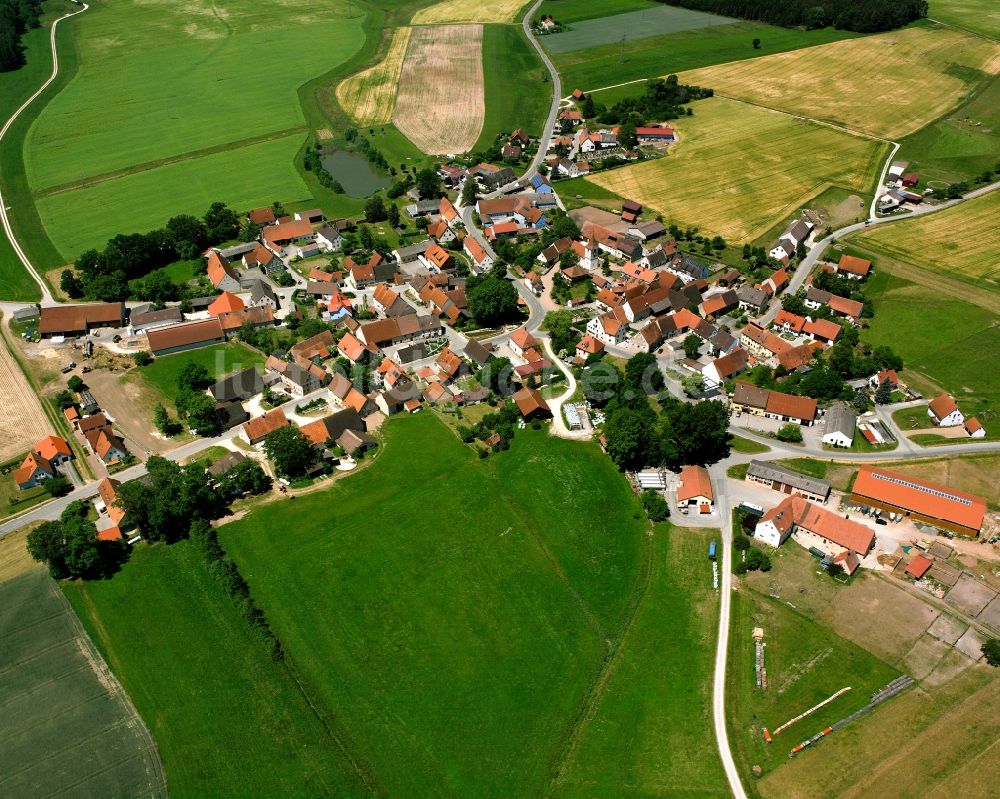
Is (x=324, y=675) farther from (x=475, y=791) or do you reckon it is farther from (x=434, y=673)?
(x=475, y=791)

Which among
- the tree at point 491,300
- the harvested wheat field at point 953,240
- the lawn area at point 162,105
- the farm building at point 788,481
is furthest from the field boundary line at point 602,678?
the lawn area at point 162,105

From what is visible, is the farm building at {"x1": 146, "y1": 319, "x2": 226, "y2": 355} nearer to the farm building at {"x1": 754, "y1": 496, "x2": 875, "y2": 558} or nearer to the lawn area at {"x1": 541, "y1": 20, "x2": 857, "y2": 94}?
the farm building at {"x1": 754, "y1": 496, "x2": 875, "y2": 558}

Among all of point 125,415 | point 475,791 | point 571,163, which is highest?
point 571,163

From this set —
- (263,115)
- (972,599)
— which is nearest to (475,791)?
(972,599)

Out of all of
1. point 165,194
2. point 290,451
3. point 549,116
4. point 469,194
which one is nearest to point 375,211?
point 469,194

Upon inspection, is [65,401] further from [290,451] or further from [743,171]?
[743,171]

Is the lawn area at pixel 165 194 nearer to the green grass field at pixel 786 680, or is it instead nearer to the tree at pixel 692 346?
the tree at pixel 692 346
